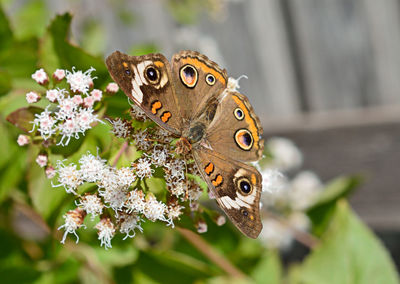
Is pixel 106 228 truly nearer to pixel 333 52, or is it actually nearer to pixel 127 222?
pixel 127 222

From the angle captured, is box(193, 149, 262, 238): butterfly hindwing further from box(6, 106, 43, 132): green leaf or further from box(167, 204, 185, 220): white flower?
box(6, 106, 43, 132): green leaf

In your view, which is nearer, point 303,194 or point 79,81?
point 79,81

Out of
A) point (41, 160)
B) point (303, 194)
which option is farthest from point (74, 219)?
point (303, 194)

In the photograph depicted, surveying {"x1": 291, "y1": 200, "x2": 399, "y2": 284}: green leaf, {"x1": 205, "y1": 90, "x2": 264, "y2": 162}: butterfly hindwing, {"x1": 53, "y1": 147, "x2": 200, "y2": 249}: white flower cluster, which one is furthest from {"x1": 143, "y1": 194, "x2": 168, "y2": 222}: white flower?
{"x1": 291, "y1": 200, "x2": 399, "y2": 284}: green leaf

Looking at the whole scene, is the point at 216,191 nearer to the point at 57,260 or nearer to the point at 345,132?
the point at 57,260

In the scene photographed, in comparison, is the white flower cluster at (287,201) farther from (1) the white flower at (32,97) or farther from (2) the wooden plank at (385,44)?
(1) the white flower at (32,97)

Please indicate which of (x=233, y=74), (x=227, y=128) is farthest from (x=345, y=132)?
(x=227, y=128)
